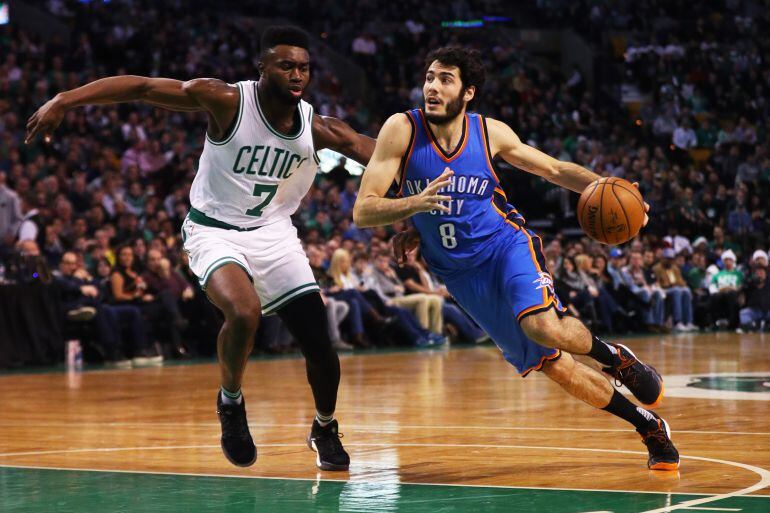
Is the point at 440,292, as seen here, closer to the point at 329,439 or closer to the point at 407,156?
the point at 329,439

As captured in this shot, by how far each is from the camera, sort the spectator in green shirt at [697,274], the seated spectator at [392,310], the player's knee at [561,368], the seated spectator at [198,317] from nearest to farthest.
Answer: the player's knee at [561,368], the seated spectator at [198,317], the seated spectator at [392,310], the spectator in green shirt at [697,274]

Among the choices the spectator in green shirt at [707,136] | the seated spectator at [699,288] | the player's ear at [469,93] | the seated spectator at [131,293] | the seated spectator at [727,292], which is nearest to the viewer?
the player's ear at [469,93]

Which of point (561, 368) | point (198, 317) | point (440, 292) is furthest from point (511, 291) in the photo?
point (440, 292)

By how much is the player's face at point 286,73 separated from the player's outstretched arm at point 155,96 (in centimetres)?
19

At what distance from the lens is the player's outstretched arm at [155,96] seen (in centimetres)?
540

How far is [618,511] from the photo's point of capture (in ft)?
15.2

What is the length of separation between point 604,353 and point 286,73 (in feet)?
6.20

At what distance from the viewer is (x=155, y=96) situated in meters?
5.70

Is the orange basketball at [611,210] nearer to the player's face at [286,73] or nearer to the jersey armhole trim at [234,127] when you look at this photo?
the player's face at [286,73]

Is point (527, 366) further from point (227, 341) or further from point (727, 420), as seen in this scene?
point (727, 420)

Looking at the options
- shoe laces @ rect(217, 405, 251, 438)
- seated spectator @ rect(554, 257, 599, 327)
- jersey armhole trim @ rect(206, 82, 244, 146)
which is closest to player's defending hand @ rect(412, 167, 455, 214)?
jersey armhole trim @ rect(206, 82, 244, 146)

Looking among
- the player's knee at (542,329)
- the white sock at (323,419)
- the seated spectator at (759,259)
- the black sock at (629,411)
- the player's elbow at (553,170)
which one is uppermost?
the player's elbow at (553,170)

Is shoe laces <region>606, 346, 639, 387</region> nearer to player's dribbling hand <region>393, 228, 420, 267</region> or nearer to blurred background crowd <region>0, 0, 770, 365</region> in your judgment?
player's dribbling hand <region>393, 228, 420, 267</region>

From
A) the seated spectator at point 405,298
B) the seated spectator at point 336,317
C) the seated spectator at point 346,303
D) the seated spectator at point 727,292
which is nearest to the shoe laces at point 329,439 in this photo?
the seated spectator at point 346,303
